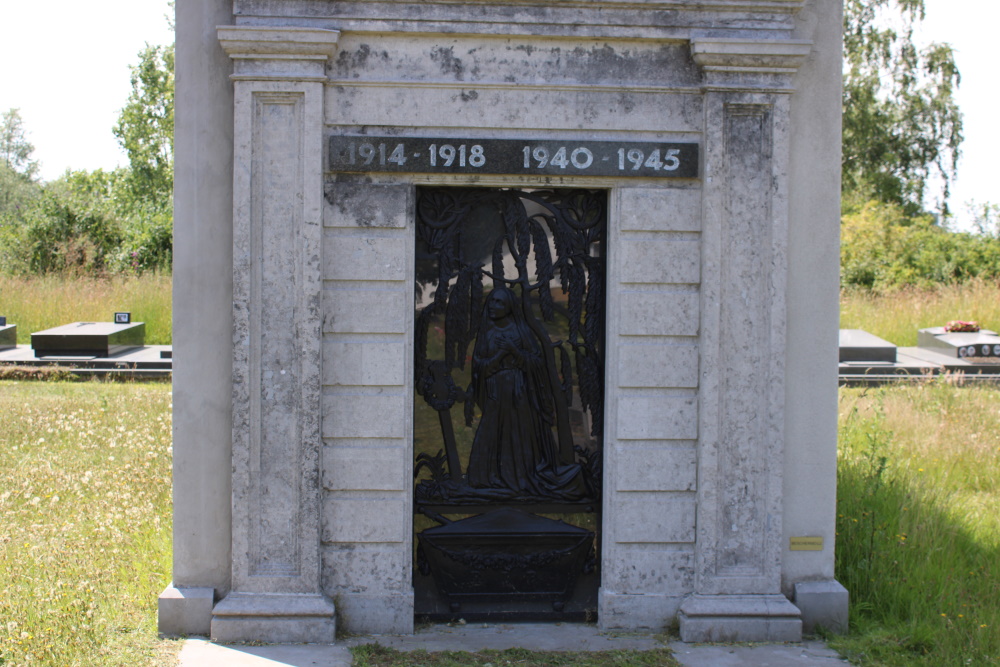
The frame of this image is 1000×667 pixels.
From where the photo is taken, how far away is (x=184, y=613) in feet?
16.7

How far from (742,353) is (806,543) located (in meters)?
1.20

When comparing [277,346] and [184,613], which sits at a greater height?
[277,346]

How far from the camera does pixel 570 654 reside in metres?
4.90

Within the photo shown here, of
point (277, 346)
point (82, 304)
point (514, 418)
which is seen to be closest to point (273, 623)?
point (277, 346)

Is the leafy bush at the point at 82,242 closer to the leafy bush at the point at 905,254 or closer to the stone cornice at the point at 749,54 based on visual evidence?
the leafy bush at the point at 905,254

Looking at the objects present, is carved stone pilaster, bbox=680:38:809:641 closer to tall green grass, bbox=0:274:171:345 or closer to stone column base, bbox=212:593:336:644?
stone column base, bbox=212:593:336:644

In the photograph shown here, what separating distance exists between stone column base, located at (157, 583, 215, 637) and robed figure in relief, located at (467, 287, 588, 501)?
1633 mm

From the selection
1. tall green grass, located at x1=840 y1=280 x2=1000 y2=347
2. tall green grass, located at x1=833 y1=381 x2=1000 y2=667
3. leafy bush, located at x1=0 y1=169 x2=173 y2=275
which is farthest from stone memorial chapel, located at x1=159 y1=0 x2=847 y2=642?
leafy bush, located at x1=0 y1=169 x2=173 y2=275

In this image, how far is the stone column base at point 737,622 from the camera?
16.9ft

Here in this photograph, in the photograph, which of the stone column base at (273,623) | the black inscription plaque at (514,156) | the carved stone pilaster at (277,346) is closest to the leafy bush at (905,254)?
the black inscription plaque at (514,156)

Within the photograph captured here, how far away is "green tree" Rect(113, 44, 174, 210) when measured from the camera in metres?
37.9

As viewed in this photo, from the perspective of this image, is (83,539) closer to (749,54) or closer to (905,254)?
(749,54)

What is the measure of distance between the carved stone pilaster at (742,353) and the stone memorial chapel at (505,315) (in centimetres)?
1

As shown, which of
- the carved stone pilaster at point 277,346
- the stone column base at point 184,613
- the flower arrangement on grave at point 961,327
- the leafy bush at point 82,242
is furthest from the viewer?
the leafy bush at point 82,242
